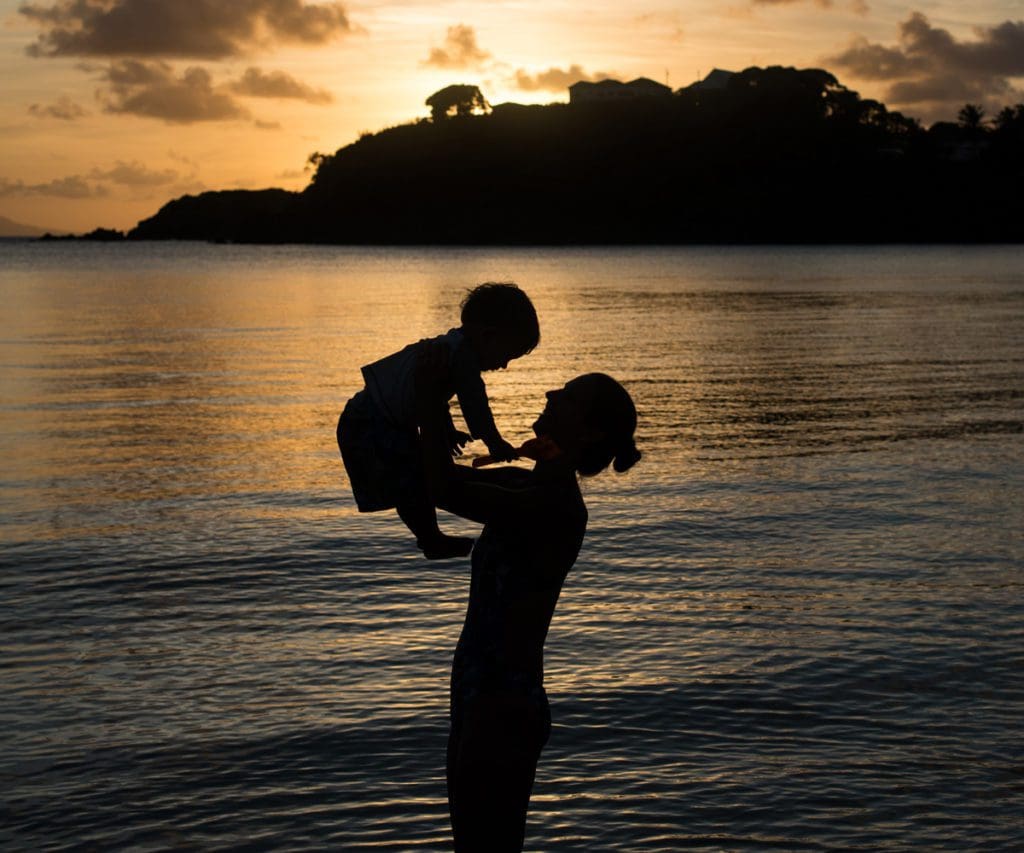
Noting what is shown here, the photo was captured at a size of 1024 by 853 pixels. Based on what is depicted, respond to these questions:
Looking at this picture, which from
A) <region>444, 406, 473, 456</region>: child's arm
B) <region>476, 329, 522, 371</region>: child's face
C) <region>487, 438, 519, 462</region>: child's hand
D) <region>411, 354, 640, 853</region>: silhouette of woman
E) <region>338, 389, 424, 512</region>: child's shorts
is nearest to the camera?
<region>444, 406, 473, 456</region>: child's arm

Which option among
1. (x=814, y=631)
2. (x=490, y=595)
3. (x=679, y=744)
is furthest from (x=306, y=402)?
(x=490, y=595)

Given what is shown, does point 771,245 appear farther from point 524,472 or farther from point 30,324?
point 524,472

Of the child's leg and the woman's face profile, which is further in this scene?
the child's leg

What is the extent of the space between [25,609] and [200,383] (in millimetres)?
17007

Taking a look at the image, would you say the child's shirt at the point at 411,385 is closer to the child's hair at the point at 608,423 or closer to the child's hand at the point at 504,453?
the child's hand at the point at 504,453

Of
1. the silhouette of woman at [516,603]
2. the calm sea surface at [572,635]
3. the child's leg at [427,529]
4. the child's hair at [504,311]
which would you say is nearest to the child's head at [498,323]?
the child's hair at [504,311]

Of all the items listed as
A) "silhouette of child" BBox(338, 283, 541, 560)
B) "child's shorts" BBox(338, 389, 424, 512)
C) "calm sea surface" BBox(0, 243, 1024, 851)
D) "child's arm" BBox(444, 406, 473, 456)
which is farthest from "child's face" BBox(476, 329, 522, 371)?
"calm sea surface" BBox(0, 243, 1024, 851)

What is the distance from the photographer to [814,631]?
32.1 feet

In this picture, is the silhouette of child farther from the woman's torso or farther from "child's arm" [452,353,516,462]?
the woman's torso

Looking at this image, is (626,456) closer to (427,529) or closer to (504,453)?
(504,453)

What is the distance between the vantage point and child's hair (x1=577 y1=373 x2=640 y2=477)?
397cm

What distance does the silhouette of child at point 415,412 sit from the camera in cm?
416

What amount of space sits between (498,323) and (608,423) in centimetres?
51

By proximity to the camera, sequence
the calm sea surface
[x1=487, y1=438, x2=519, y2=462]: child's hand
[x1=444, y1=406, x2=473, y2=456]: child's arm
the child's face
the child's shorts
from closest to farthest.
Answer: [x1=444, y1=406, x2=473, y2=456]: child's arm < [x1=487, y1=438, x2=519, y2=462]: child's hand < the child's face < the child's shorts < the calm sea surface
